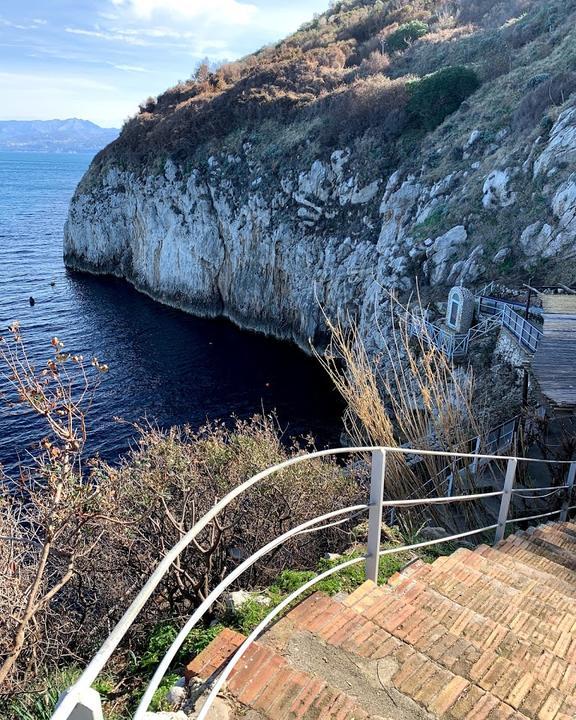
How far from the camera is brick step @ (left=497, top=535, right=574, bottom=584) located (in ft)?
19.0

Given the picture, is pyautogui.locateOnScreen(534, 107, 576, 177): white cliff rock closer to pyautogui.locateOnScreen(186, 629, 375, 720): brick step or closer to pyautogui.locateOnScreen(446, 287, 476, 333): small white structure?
pyautogui.locateOnScreen(446, 287, 476, 333): small white structure

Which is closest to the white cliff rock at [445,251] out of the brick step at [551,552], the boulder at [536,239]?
the boulder at [536,239]

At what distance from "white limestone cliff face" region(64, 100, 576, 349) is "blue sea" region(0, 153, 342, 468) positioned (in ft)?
7.90

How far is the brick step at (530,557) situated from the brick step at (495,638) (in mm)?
2136

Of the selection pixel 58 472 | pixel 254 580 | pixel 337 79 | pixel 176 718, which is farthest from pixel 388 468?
pixel 337 79

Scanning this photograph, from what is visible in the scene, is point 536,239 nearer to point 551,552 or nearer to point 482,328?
point 482,328

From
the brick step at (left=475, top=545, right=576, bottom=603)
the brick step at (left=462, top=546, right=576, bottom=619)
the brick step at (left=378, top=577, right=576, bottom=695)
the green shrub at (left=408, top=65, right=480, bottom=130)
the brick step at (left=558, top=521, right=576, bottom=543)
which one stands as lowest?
the brick step at (left=558, top=521, right=576, bottom=543)

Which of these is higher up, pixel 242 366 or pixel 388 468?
pixel 388 468

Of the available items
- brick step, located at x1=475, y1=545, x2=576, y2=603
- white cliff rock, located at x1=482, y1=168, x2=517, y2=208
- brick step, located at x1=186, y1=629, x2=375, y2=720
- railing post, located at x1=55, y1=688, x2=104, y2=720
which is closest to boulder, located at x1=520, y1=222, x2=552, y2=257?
white cliff rock, located at x1=482, y1=168, x2=517, y2=208

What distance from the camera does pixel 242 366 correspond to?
28.7 m

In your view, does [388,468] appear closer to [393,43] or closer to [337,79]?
[337,79]

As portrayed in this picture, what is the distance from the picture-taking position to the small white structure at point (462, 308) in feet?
55.2

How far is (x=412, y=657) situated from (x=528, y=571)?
9.12ft

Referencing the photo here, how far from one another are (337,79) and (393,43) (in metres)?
7.59
